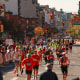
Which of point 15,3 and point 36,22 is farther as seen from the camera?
point 36,22

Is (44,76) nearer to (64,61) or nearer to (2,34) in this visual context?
(64,61)

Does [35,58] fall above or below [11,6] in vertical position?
below

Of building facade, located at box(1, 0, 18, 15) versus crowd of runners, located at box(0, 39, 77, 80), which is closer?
crowd of runners, located at box(0, 39, 77, 80)

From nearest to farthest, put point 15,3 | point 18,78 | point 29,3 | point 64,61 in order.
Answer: point 64,61 < point 18,78 < point 15,3 < point 29,3

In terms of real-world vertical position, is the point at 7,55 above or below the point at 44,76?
below

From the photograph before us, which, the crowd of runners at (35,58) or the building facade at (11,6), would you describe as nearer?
the crowd of runners at (35,58)

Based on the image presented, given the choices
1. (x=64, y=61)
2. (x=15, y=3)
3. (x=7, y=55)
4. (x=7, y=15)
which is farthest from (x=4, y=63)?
(x=15, y=3)

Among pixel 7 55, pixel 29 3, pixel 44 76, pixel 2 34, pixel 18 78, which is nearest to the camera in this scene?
pixel 44 76

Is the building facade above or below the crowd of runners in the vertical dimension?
above

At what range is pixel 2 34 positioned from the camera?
74.0 metres

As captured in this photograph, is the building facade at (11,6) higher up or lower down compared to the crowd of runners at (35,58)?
higher up

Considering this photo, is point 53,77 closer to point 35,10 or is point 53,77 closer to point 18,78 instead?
point 18,78

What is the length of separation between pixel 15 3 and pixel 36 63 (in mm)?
87032

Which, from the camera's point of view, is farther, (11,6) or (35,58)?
(11,6)
